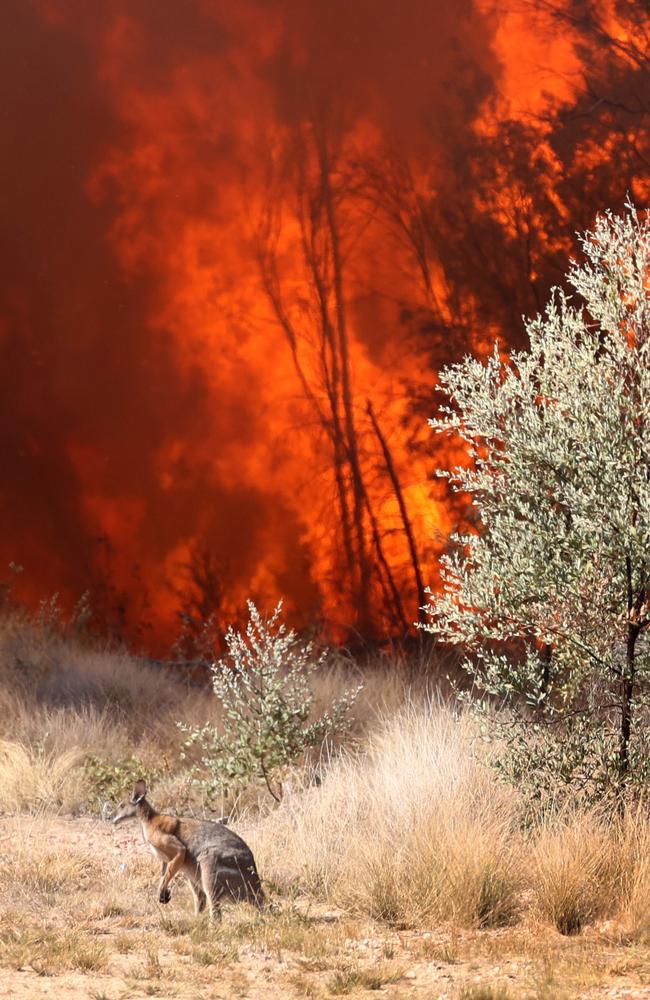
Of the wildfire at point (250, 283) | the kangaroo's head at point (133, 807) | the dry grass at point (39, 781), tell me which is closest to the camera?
the kangaroo's head at point (133, 807)

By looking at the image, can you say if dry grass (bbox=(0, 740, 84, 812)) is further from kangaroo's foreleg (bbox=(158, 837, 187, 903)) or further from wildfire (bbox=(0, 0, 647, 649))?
wildfire (bbox=(0, 0, 647, 649))

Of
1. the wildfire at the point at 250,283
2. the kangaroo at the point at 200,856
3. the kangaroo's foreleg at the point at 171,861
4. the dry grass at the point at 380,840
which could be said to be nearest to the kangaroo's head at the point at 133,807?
the kangaroo at the point at 200,856

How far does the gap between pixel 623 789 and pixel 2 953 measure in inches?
109

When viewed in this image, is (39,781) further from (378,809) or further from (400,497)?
(400,497)

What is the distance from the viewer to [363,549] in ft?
42.5

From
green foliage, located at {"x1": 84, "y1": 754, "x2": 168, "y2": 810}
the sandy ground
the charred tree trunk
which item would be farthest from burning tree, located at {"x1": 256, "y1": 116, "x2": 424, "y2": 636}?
the sandy ground

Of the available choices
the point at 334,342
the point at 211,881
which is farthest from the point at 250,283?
the point at 211,881

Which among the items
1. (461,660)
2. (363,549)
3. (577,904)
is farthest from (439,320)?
(577,904)

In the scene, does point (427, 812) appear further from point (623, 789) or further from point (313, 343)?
point (313, 343)

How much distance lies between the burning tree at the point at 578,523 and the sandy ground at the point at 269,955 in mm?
1195

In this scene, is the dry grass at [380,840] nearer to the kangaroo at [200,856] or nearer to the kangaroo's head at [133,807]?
the kangaroo at [200,856]

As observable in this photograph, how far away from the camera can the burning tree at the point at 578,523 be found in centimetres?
584

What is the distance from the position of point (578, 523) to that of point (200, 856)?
81.5 inches

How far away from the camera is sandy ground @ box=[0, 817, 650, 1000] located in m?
4.34
